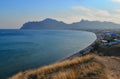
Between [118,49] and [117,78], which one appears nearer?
[117,78]

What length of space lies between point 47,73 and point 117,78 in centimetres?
399

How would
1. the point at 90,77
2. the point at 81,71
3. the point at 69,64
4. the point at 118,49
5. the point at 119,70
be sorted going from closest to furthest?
the point at 90,77, the point at 81,71, the point at 119,70, the point at 69,64, the point at 118,49

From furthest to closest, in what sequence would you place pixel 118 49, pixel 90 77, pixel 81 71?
1. pixel 118 49
2. pixel 81 71
3. pixel 90 77

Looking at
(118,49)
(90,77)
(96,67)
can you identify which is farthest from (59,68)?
(118,49)

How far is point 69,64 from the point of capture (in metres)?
16.8

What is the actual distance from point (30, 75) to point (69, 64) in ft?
10.7

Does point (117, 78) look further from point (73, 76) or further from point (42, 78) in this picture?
point (42, 78)

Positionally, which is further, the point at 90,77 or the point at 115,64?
the point at 115,64

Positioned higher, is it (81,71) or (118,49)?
(81,71)

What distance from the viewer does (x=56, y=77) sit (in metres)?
13.0

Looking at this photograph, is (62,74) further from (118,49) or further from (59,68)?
(118,49)

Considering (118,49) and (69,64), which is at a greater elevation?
(69,64)

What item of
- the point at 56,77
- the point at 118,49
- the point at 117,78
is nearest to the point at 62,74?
the point at 56,77

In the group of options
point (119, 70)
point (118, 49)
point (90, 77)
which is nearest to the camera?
point (90, 77)
